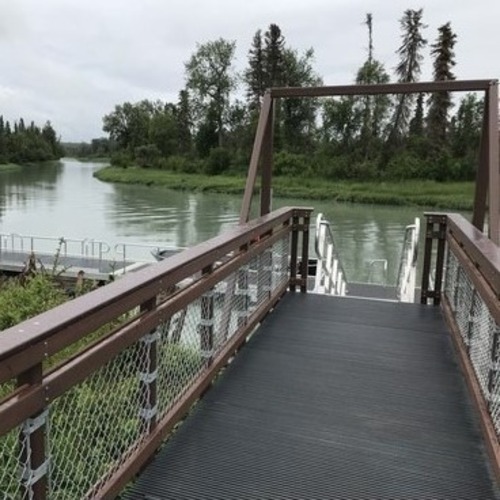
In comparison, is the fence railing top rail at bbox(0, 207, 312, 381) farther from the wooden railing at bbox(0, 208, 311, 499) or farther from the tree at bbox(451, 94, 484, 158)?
the tree at bbox(451, 94, 484, 158)

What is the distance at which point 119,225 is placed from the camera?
2134cm

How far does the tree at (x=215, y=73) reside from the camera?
4762cm

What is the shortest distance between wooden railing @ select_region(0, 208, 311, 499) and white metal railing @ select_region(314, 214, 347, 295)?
1868 millimetres

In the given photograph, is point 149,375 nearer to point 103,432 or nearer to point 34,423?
point 103,432

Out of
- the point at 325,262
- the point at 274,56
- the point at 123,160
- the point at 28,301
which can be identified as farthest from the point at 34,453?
the point at 123,160

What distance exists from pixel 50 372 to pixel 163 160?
160 ft

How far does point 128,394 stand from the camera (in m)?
2.59

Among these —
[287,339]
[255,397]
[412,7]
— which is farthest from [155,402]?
[412,7]

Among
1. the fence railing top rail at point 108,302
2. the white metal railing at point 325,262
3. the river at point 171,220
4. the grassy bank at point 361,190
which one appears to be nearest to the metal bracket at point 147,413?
the fence railing top rail at point 108,302

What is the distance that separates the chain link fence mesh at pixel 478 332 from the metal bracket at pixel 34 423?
157 centimetres

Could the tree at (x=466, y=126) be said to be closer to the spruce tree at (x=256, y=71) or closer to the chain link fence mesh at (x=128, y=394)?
the spruce tree at (x=256, y=71)

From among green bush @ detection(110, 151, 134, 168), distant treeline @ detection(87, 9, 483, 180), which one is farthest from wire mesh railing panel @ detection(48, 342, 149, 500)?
green bush @ detection(110, 151, 134, 168)

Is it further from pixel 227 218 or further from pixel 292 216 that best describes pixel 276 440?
pixel 227 218

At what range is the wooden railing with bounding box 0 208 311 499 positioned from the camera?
1.33 m
